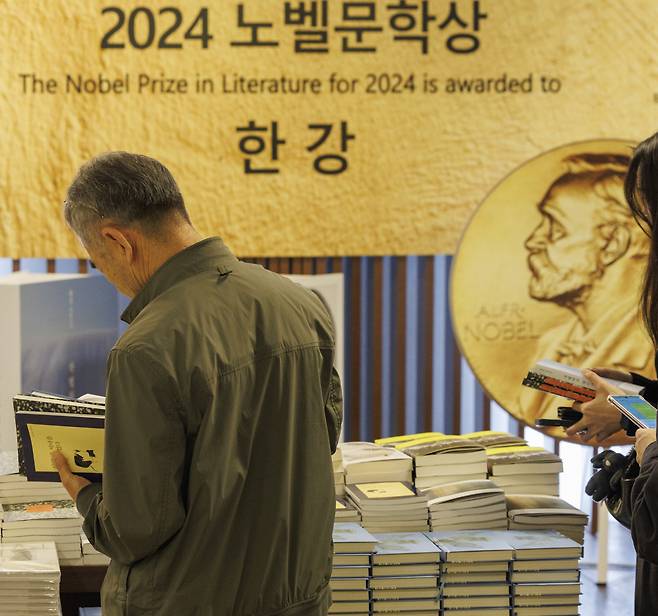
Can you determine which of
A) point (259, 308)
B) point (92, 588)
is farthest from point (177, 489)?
point (92, 588)

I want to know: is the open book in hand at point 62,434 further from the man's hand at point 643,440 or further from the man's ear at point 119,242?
the man's hand at point 643,440

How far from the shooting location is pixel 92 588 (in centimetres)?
256

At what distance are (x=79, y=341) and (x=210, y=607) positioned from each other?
1867 mm

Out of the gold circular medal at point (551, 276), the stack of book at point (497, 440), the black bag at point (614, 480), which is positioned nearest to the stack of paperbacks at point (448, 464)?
the stack of book at point (497, 440)

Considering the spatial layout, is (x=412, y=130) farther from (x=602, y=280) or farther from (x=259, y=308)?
(x=259, y=308)

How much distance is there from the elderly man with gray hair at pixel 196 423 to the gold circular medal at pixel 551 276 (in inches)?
95.8

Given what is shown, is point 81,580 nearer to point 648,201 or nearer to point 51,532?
point 51,532

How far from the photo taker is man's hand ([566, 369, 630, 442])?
2.37 meters

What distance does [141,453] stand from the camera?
5.33 ft

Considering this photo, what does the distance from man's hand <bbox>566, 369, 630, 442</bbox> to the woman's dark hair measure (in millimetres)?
491

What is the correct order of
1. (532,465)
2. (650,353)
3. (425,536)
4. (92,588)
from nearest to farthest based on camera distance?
(92,588) < (425,536) < (532,465) < (650,353)

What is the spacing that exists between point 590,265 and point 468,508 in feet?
5.84

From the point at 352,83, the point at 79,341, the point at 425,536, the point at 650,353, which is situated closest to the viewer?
the point at 425,536

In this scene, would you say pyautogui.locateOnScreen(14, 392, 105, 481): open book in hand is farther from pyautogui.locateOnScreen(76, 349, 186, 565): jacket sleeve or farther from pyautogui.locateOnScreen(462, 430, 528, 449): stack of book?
pyautogui.locateOnScreen(462, 430, 528, 449): stack of book
